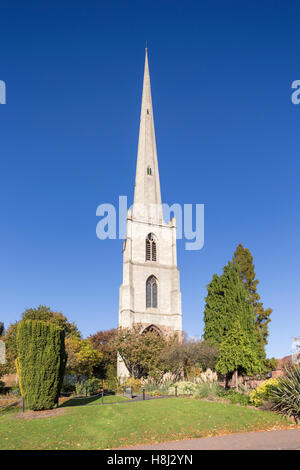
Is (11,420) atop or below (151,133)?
below

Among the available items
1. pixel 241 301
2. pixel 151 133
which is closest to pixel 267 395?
pixel 241 301

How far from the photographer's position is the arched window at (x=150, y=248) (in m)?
40.7

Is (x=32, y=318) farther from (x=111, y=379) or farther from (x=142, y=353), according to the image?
(x=142, y=353)

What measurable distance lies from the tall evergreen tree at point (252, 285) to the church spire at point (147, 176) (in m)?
12.8

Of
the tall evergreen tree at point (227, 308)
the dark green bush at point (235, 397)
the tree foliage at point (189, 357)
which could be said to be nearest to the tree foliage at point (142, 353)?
the tree foliage at point (189, 357)

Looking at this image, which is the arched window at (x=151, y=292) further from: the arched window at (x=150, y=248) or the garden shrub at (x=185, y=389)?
the garden shrub at (x=185, y=389)

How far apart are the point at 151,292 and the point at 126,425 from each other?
2786cm

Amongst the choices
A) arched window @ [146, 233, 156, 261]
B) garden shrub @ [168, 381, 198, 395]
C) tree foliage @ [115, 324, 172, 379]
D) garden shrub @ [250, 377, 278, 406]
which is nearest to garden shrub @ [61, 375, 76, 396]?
tree foliage @ [115, 324, 172, 379]

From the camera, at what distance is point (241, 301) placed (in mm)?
27406

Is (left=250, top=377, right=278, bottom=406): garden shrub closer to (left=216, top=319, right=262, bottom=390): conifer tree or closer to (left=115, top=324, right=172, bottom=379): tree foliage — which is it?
(left=216, top=319, right=262, bottom=390): conifer tree

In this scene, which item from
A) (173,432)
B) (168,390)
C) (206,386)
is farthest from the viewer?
(168,390)
